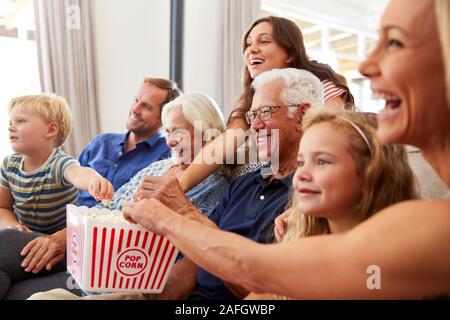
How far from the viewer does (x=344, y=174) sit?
0.83 m

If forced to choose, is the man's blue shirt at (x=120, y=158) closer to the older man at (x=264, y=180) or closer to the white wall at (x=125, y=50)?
the older man at (x=264, y=180)

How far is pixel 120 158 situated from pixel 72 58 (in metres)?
1.55

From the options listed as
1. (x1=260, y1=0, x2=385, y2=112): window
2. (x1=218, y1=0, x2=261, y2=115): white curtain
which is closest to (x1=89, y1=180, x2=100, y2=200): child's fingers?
(x1=218, y1=0, x2=261, y2=115): white curtain

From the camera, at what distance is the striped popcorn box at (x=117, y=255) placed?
3.31 feet

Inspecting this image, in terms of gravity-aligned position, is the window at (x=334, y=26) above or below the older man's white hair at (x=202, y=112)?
above

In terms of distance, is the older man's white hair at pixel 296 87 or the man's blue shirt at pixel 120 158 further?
the man's blue shirt at pixel 120 158

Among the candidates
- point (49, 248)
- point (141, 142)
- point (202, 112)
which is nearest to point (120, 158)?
point (141, 142)

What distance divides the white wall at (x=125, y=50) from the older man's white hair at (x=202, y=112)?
2.20 m

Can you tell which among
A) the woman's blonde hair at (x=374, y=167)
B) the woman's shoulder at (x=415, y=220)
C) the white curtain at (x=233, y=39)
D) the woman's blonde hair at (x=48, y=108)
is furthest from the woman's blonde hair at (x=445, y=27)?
the white curtain at (x=233, y=39)

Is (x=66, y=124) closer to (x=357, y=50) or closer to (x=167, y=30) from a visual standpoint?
(x=167, y=30)

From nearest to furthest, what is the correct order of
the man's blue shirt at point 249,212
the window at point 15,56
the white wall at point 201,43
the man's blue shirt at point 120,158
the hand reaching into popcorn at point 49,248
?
the man's blue shirt at point 249,212 < the hand reaching into popcorn at point 49,248 < the man's blue shirt at point 120,158 < the window at point 15,56 < the white wall at point 201,43

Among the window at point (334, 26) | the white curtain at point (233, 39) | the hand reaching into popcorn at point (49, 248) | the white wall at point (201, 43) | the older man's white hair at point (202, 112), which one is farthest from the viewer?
the window at point (334, 26)

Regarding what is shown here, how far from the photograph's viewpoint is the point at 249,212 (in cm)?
129
